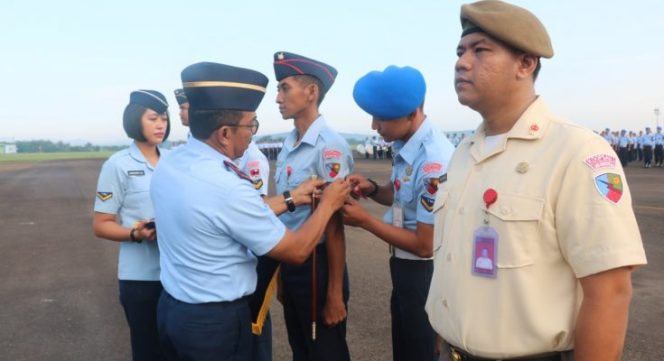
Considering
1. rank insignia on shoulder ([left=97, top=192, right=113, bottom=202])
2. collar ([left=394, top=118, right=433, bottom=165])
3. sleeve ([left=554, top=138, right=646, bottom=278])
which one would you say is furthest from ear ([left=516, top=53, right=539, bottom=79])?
rank insignia on shoulder ([left=97, top=192, right=113, bottom=202])

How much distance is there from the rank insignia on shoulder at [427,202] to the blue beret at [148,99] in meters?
1.70

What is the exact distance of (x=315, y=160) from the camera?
3.00 m

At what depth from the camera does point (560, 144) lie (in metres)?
1.59

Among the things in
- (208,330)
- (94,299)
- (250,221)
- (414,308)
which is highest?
(250,221)

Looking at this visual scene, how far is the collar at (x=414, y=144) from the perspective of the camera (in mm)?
2753

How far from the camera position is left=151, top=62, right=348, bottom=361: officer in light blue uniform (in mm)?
2199

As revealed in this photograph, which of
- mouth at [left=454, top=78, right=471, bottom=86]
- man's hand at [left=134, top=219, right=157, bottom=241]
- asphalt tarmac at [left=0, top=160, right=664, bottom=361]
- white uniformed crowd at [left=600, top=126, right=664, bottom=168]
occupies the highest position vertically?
mouth at [left=454, top=78, right=471, bottom=86]

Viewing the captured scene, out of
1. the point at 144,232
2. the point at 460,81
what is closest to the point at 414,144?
the point at 460,81

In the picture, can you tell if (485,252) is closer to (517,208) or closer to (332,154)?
(517,208)

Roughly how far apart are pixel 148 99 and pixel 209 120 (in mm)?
989

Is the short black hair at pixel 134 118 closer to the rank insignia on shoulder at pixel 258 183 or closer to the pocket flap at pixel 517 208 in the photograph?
the rank insignia on shoulder at pixel 258 183

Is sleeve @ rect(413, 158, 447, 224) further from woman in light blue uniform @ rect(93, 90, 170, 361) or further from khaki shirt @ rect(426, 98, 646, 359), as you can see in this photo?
woman in light blue uniform @ rect(93, 90, 170, 361)

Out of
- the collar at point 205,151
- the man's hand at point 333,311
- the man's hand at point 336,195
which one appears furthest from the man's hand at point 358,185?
Answer: the collar at point 205,151

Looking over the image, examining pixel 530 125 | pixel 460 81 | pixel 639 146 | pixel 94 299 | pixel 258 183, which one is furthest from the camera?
pixel 639 146
